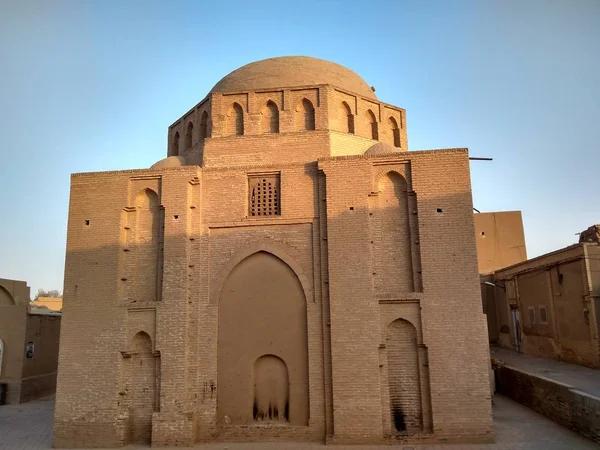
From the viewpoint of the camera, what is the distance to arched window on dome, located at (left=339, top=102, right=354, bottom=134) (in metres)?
12.4

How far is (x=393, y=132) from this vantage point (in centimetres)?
1356

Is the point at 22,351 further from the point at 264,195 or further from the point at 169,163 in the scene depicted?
the point at 264,195

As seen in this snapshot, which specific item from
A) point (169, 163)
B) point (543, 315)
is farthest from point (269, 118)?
point (543, 315)

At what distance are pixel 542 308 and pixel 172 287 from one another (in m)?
12.5

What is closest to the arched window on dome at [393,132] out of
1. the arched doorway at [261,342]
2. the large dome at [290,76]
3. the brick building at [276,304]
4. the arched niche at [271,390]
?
the large dome at [290,76]

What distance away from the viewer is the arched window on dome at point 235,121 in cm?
1229

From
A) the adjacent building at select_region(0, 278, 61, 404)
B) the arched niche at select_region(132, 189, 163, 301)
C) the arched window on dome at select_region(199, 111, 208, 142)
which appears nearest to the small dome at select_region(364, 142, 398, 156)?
the arched window on dome at select_region(199, 111, 208, 142)

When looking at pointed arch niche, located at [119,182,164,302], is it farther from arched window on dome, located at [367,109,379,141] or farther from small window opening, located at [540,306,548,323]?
small window opening, located at [540,306,548,323]

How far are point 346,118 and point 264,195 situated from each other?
3.31 m

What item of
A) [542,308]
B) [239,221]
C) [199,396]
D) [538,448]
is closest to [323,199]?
[239,221]

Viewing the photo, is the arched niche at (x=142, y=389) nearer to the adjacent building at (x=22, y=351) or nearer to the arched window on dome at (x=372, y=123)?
the arched window on dome at (x=372, y=123)

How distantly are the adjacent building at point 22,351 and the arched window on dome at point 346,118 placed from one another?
41.0ft

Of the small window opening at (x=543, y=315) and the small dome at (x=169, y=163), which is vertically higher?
the small dome at (x=169, y=163)

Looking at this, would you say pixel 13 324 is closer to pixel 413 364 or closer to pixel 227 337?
pixel 227 337
